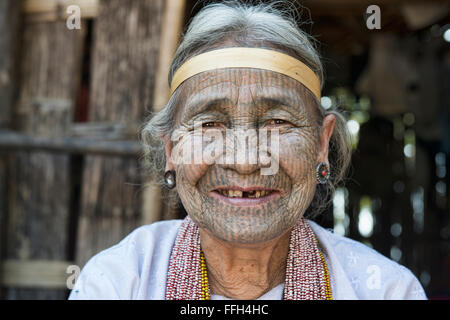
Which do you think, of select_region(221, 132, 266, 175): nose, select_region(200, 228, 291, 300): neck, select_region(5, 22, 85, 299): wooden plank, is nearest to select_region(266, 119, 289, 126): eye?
select_region(221, 132, 266, 175): nose

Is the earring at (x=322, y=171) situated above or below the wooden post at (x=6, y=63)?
below

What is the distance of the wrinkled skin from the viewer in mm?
1711

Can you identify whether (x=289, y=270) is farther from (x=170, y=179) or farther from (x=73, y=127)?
(x=73, y=127)

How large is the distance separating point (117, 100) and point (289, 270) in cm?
145

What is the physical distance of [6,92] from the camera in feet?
9.08

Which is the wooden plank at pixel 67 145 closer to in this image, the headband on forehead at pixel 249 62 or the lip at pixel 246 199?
the headband on forehead at pixel 249 62

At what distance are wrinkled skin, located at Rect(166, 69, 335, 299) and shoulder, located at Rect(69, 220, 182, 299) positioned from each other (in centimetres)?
24

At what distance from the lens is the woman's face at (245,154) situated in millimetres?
1706

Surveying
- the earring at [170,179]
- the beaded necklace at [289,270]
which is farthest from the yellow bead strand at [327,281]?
the earring at [170,179]

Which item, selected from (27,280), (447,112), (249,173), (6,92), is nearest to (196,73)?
(249,173)

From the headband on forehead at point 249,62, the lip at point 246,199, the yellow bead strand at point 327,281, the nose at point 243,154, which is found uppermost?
the headband on forehead at point 249,62

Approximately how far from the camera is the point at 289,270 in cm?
194

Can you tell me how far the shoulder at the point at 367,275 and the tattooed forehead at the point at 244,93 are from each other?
65cm

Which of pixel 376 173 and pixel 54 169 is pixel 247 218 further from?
pixel 376 173
